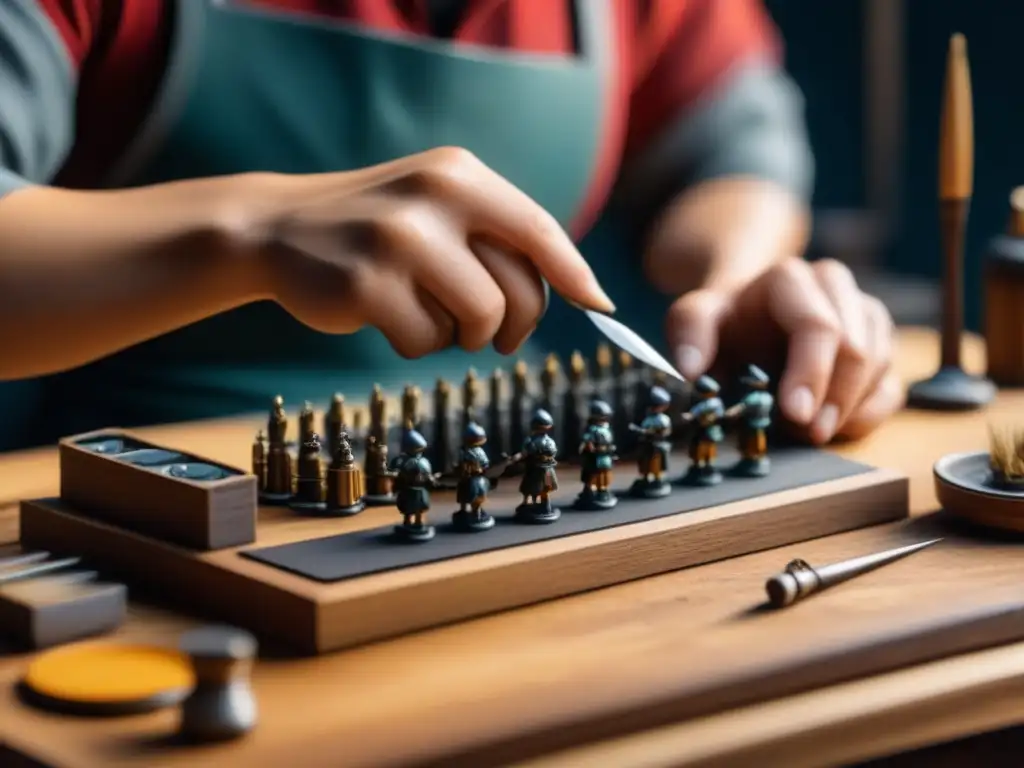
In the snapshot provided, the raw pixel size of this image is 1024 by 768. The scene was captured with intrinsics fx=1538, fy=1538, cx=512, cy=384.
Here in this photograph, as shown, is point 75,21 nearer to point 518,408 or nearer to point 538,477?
point 518,408

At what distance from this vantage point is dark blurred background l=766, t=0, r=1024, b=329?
109 inches

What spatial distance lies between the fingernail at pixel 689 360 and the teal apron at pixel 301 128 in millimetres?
419

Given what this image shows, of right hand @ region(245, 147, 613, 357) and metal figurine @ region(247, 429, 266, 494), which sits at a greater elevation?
right hand @ region(245, 147, 613, 357)

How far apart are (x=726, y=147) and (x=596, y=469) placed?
89 cm

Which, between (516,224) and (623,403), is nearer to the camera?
(516,224)

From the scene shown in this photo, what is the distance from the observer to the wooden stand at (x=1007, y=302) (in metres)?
1.57

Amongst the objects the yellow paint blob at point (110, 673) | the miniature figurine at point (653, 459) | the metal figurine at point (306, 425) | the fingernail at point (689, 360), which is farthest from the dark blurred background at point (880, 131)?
the yellow paint blob at point (110, 673)

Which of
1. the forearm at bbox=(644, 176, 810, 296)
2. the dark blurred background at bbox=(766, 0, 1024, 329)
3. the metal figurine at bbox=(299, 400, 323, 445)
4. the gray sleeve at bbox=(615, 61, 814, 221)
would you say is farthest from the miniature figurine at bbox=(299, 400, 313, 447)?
the dark blurred background at bbox=(766, 0, 1024, 329)

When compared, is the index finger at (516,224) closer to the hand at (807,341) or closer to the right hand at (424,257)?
the right hand at (424,257)

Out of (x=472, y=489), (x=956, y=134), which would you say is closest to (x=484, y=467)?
(x=472, y=489)

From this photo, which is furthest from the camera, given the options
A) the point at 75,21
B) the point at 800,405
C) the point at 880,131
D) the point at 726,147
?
the point at 880,131

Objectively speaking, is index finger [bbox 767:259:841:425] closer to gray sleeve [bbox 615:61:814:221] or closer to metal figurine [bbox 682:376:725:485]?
metal figurine [bbox 682:376:725:485]

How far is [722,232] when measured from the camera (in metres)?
1.67

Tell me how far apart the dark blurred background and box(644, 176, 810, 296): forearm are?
1024 millimetres
